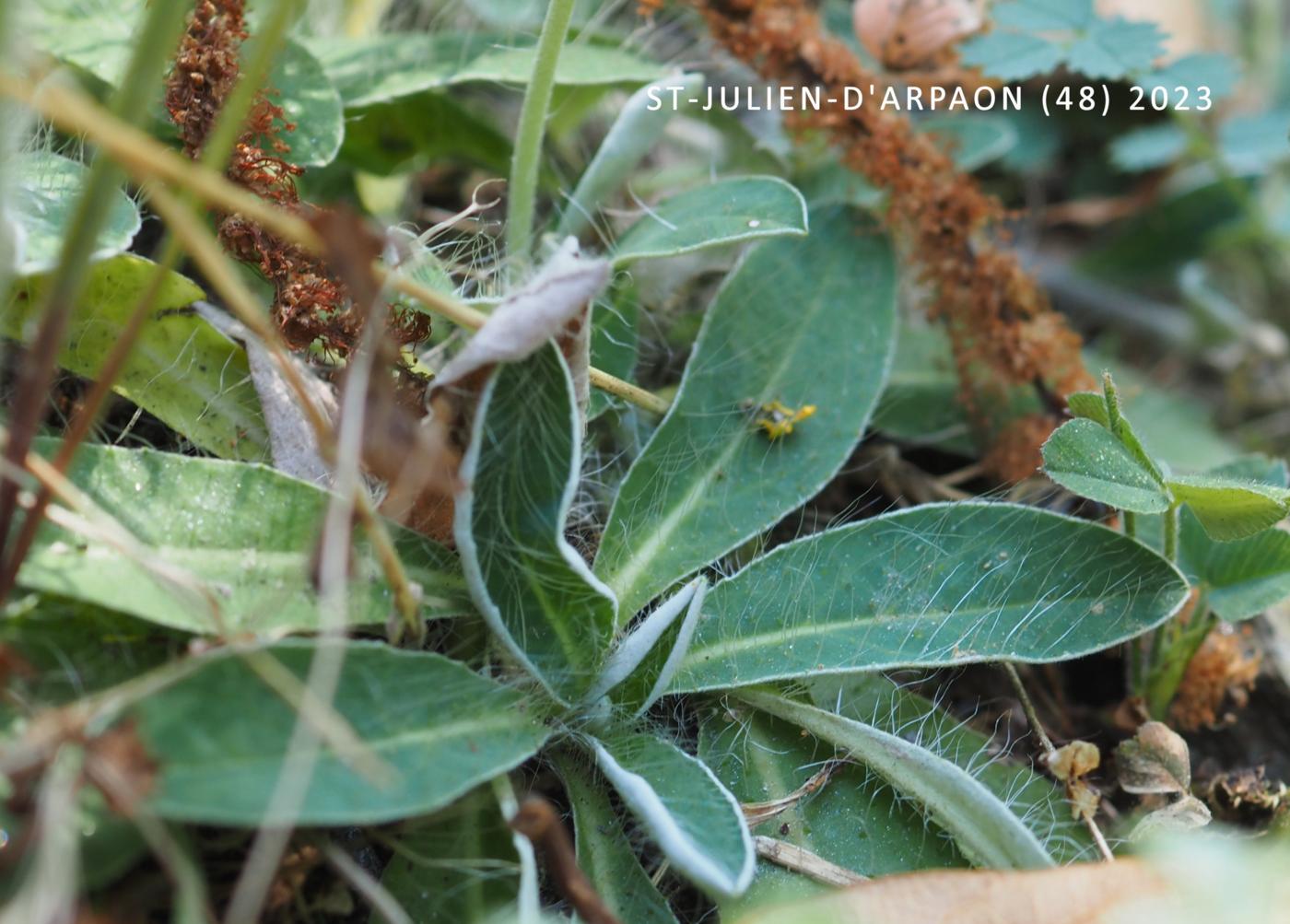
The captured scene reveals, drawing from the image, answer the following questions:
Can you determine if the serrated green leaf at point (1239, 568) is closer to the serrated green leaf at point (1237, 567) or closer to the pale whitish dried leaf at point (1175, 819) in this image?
the serrated green leaf at point (1237, 567)

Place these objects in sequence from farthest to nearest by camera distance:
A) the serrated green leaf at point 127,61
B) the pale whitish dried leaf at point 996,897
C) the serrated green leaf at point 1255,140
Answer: the serrated green leaf at point 1255,140 < the serrated green leaf at point 127,61 < the pale whitish dried leaf at point 996,897

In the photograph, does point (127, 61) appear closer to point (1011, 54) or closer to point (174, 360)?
point (174, 360)

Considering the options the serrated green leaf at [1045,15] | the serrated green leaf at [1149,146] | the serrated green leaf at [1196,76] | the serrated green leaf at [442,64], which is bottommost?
the serrated green leaf at [442,64]

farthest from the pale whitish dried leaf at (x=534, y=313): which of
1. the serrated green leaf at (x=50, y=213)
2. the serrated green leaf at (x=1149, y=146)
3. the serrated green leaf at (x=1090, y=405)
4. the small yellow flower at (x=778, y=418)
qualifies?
the serrated green leaf at (x=1149, y=146)

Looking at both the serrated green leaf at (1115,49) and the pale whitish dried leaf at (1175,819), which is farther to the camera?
the serrated green leaf at (1115,49)

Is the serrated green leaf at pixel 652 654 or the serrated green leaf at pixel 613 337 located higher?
the serrated green leaf at pixel 613 337

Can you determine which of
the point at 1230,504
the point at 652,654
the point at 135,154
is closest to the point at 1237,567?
the point at 1230,504

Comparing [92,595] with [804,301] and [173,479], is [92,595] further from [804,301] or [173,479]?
[804,301]

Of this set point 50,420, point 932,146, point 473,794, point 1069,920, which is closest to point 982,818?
point 1069,920
